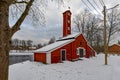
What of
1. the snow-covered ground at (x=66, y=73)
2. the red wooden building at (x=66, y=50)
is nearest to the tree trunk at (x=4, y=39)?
the snow-covered ground at (x=66, y=73)

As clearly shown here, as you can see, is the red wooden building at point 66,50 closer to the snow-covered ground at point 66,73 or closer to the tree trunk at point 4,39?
the snow-covered ground at point 66,73

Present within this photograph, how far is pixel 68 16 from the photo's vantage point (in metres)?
36.1

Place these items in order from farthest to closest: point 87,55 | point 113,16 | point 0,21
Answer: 1. point 113,16
2. point 87,55
3. point 0,21

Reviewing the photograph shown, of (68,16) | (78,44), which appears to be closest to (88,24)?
(68,16)

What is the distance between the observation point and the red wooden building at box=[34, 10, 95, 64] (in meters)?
26.9

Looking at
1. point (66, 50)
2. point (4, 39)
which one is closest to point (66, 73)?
point (4, 39)

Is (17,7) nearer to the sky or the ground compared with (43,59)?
nearer to the sky

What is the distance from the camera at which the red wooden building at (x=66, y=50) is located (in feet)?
88.4

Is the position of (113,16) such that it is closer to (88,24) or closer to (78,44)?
→ (88,24)

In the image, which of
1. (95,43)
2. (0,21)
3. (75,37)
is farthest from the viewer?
(95,43)

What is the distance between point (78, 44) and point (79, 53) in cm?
166

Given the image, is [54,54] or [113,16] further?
[113,16]

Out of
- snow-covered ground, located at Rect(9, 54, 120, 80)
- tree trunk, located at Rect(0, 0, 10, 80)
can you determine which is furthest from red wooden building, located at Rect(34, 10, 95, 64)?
tree trunk, located at Rect(0, 0, 10, 80)

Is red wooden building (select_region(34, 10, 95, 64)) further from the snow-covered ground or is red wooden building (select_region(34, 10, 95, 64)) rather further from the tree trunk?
the tree trunk
